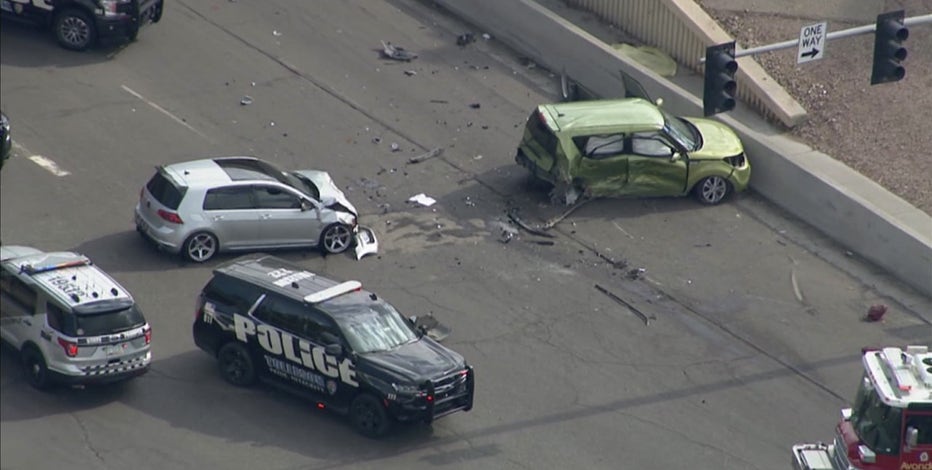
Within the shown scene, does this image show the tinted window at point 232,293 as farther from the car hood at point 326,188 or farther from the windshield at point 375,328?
the car hood at point 326,188

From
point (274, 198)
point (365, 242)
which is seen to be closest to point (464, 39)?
point (365, 242)

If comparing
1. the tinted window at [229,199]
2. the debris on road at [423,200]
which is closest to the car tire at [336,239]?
the tinted window at [229,199]

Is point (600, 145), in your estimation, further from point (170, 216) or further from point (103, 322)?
point (103, 322)

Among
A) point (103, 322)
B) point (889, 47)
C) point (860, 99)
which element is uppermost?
point (889, 47)

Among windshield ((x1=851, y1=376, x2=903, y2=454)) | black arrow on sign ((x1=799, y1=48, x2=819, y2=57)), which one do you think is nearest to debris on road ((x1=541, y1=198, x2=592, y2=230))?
black arrow on sign ((x1=799, y1=48, x2=819, y2=57))

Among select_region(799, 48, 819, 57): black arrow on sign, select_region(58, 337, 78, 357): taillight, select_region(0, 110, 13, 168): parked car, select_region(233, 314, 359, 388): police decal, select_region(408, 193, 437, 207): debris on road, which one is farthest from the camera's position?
select_region(408, 193, 437, 207): debris on road

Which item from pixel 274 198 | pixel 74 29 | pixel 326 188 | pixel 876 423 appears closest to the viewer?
pixel 876 423

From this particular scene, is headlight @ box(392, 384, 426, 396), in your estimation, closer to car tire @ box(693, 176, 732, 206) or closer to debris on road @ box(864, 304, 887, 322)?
debris on road @ box(864, 304, 887, 322)
